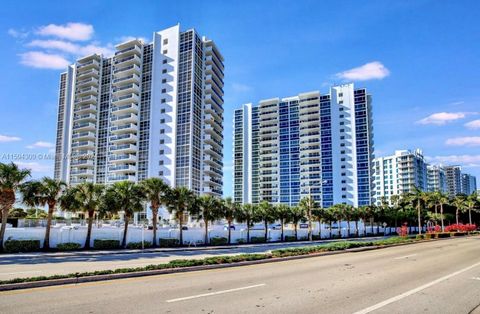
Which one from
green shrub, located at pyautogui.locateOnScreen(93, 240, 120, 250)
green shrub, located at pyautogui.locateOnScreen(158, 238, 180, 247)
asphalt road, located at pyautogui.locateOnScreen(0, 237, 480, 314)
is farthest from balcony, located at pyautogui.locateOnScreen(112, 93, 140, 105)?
asphalt road, located at pyautogui.locateOnScreen(0, 237, 480, 314)

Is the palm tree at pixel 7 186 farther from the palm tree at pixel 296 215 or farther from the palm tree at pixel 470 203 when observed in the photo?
the palm tree at pixel 470 203

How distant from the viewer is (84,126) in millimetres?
98312

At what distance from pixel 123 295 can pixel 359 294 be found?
676cm

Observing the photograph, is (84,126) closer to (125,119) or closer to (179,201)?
(125,119)

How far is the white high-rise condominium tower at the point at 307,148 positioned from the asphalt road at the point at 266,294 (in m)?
105

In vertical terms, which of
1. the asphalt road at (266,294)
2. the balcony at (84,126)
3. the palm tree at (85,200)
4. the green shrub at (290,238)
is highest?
the balcony at (84,126)

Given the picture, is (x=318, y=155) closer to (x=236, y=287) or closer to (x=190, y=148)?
(x=190, y=148)

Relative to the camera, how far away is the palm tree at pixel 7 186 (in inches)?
1199

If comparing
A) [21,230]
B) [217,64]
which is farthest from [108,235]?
[217,64]

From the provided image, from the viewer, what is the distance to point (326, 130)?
432ft

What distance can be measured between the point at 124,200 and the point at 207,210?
12.2 meters

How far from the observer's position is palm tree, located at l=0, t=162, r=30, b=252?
99.9ft

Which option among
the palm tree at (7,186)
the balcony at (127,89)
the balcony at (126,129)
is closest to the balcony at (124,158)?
the balcony at (126,129)

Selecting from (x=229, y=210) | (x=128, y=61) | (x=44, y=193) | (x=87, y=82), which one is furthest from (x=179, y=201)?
(x=87, y=82)
